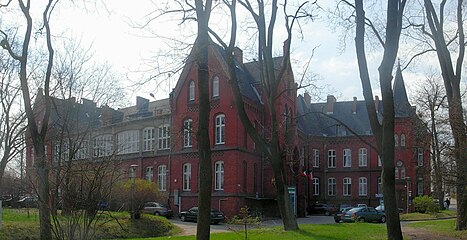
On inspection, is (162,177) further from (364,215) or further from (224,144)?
(364,215)

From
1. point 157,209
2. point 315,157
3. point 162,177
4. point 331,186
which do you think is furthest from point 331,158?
point 157,209

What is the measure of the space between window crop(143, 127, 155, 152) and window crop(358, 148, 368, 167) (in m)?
29.9

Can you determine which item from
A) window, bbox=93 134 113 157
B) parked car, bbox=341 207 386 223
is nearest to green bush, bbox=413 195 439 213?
parked car, bbox=341 207 386 223

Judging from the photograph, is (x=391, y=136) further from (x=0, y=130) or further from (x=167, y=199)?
(x=167, y=199)

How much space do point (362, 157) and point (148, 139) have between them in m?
30.2

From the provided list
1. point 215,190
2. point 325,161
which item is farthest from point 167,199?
point 325,161

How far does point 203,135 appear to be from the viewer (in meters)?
14.6

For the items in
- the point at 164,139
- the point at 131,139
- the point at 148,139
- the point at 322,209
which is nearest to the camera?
the point at 164,139

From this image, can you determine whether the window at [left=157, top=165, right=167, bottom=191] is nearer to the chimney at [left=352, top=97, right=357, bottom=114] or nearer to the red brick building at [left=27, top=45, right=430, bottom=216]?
the red brick building at [left=27, top=45, right=430, bottom=216]

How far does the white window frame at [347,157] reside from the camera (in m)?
70.4

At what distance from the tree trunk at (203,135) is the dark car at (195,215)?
81.3 feet

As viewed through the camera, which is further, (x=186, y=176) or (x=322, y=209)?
(x=322, y=209)

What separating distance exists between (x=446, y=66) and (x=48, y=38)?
17.7 metres

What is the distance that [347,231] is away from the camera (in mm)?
23828
